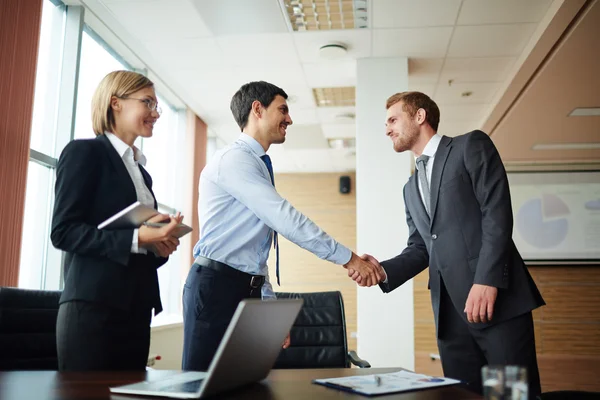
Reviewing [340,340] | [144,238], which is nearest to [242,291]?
[144,238]

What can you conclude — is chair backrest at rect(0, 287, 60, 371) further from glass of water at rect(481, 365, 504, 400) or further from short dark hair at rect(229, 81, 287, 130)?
glass of water at rect(481, 365, 504, 400)

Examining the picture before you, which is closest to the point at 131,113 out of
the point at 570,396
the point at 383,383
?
the point at 383,383

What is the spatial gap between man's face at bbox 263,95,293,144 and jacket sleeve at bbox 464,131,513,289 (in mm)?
804

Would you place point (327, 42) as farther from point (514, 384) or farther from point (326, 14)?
point (514, 384)

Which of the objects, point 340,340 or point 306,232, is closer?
point 306,232

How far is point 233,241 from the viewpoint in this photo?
204 centimetres

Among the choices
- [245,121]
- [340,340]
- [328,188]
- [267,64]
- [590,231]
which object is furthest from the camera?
[328,188]

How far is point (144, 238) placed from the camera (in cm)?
154

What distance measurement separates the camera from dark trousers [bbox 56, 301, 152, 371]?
1455 mm

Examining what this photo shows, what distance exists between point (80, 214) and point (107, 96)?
45 centimetres

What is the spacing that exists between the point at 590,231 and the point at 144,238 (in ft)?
27.7

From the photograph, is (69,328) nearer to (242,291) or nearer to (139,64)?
(242,291)

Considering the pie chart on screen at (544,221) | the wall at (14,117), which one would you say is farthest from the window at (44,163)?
the pie chart on screen at (544,221)

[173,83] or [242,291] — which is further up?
[173,83]
